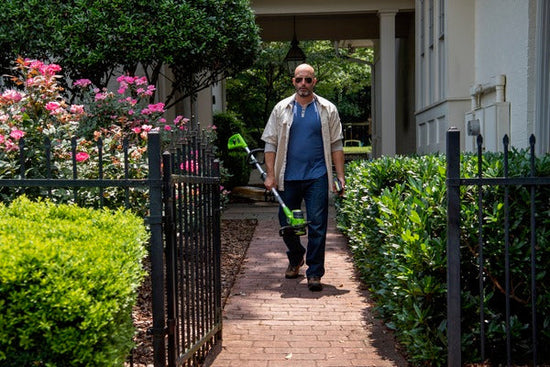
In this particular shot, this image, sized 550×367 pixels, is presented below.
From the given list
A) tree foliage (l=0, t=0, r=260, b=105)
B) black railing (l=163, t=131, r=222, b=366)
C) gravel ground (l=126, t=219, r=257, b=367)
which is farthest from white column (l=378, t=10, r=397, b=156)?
black railing (l=163, t=131, r=222, b=366)

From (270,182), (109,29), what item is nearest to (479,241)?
(270,182)

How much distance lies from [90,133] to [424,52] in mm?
7215

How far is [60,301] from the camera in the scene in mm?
2154

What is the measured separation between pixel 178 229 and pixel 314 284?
8.20ft

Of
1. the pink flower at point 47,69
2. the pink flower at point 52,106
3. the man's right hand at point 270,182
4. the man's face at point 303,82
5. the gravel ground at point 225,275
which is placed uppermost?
the pink flower at point 47,69

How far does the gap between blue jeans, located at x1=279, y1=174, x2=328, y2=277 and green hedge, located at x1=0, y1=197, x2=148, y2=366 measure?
3.71m

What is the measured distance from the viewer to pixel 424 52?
12.0 meters

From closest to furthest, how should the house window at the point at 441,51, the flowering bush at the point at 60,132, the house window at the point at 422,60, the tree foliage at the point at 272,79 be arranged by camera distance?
the flowering bush at the point at 60,132, the house window at the point at 441,51, the house window at the point at 422,60, the tree foliage at the point at 272,79

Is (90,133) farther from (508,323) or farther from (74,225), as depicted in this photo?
(508,323)

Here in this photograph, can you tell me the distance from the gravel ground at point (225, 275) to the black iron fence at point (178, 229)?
23 cm

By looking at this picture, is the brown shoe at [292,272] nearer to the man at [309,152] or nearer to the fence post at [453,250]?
the man at [309,152]

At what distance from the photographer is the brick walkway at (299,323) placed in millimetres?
4238

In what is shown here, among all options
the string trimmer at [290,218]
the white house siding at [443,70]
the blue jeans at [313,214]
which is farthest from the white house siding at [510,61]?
the string trimmer at [290,218]

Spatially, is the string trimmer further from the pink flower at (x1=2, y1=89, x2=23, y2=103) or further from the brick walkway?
the pink flower at (x1=2, y1=89, x2=23, y2=103)
